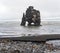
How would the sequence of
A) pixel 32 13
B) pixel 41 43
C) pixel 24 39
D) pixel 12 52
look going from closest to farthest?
pixel 12 52
pixel 41 43
pixel 24 39
pixel 32 13

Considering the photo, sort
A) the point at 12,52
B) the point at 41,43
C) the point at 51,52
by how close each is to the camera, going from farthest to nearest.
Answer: the point at 41,43 → the point at 51,52 → the point at 12,52

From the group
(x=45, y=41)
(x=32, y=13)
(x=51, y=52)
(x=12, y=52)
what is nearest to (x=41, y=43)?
(x=45, y=41)

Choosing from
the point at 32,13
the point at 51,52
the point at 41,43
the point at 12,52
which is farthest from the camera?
the point at 32,13

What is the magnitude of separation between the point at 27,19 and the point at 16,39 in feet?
202

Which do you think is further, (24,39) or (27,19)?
(27,19)

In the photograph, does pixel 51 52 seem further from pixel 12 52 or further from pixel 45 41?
pixel 45 41

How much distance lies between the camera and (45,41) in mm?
19844

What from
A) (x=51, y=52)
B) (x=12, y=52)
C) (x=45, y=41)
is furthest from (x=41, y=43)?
(x=12, y=52)

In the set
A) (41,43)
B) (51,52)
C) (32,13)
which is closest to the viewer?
(51,52)

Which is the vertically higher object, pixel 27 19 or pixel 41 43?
pixel 41 43

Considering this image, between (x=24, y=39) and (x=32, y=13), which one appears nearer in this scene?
(x=24, y=39)

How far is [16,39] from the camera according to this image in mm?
20781

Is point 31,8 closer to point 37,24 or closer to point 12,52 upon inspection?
point 37,24

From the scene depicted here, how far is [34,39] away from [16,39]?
1.51 metres
